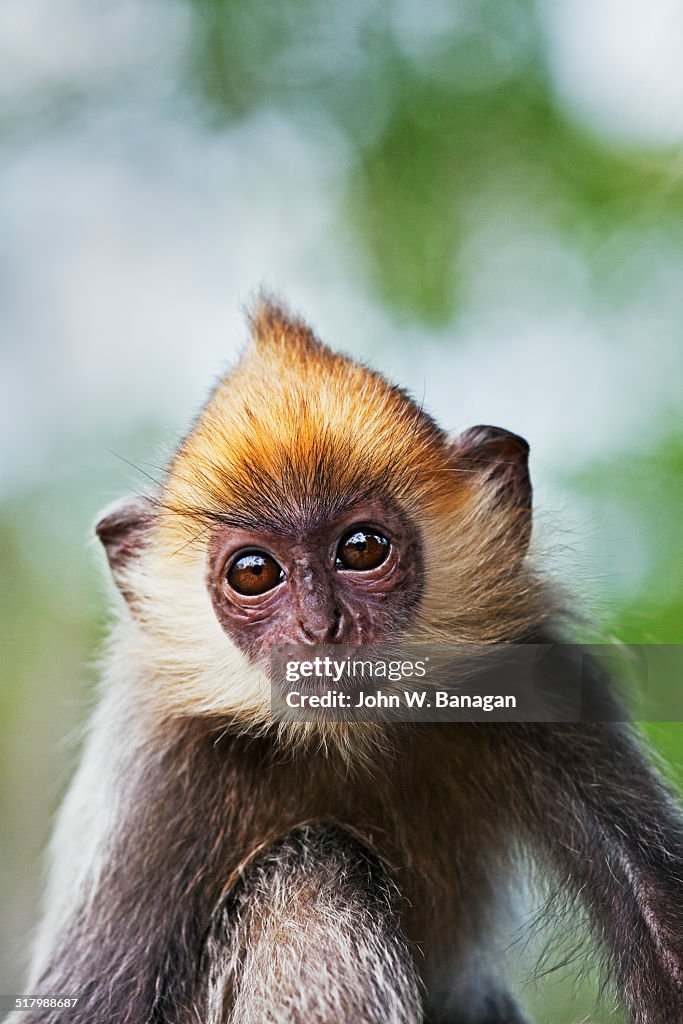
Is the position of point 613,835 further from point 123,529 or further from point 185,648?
point 123,529

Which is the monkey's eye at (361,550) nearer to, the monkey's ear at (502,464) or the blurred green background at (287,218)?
the monkey's ear at (502,464)

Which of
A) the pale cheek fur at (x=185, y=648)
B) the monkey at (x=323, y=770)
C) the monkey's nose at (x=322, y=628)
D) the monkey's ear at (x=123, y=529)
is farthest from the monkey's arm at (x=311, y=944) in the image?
the monkey's ear at (x=123, y=529)

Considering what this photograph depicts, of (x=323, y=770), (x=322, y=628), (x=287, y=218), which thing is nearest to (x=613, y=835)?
(x=323, y=770)

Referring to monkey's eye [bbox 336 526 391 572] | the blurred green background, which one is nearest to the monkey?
monkey's eye [bbox 336 526 391 572]

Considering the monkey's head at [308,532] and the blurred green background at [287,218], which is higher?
the blurred green background at [287,218]

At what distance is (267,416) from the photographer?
1104mm

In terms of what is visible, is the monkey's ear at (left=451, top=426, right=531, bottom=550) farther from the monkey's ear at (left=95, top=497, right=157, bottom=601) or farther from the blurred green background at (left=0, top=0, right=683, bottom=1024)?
the monkey's ear at (left=95, top=497, right=157, bottom=601)

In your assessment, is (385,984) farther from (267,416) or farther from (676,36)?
(676,36)

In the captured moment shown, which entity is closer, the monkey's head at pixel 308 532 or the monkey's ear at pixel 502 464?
the monkey's head at pixel 308 532

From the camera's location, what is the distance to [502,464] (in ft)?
3.84

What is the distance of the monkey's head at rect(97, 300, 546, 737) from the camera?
106 centimetres

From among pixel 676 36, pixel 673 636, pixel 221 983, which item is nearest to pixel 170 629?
pixel 221 983

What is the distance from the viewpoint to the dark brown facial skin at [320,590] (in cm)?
102

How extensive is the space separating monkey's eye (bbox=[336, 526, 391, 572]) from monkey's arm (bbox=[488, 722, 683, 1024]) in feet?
1.12
